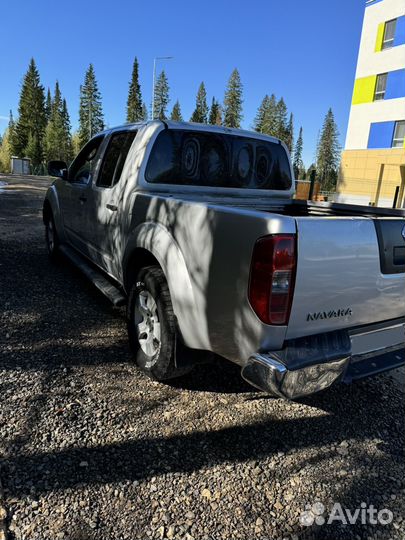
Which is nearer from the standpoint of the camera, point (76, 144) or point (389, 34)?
point (389, 34)

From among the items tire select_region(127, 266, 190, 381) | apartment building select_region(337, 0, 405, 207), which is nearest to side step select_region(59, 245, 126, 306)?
tire select_region(127, 266, 190, 381)

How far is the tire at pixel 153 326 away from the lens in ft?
9.36

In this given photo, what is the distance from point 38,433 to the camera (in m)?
2.51

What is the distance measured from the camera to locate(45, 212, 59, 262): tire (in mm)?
6191

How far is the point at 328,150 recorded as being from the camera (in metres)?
86.8

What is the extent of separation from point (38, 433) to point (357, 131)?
98.9 feet

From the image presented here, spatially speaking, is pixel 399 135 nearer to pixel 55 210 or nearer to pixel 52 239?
pixel 52 239

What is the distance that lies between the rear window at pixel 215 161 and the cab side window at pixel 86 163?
1.30 m

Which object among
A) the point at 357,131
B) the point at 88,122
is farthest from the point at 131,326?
the point at 88,122

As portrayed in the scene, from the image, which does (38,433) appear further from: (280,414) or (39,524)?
(280,414)

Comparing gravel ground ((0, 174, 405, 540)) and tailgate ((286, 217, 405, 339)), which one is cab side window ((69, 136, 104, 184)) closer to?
gravel ground ((0, 174, 405, 540))

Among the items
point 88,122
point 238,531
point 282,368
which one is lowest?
point 238,531

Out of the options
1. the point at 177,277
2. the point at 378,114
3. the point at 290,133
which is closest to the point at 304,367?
the point at 177,277

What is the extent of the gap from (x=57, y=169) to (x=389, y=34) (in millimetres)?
27730
